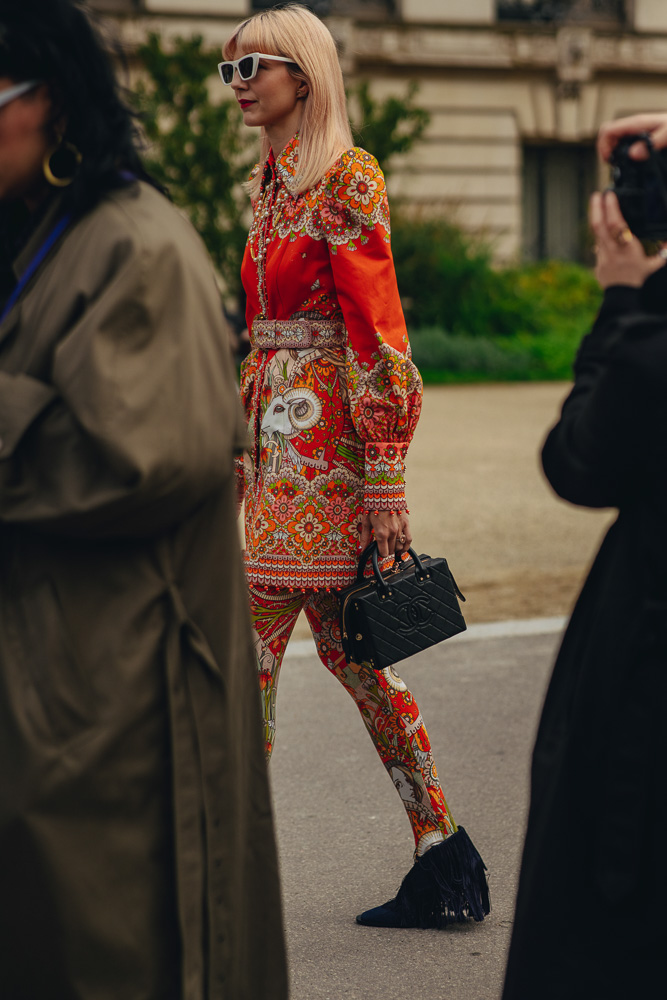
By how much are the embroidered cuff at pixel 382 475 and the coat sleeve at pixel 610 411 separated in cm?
116

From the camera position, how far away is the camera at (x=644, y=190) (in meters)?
1.82

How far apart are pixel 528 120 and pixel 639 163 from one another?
26506 millimetres

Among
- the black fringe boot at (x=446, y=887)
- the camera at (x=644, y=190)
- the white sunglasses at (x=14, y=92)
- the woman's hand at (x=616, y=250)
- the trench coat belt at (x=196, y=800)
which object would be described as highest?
the white sunglasses at (x=14, y=92)

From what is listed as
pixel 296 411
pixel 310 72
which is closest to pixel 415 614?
pixel 296 411

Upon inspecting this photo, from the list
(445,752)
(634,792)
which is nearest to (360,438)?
(634,792)

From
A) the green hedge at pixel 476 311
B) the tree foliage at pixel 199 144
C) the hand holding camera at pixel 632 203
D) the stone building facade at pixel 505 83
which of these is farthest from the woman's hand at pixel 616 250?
the stone building facade at pixel 505 83

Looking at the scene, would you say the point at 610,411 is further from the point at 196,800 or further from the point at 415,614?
the point at 415,614

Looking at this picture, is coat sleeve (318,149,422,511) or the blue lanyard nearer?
the blue lanyard

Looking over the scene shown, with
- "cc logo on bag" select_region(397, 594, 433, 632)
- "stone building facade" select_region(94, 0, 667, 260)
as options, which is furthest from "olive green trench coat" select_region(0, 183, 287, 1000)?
"stone building facade" select_region(94, 0, 667, 260)

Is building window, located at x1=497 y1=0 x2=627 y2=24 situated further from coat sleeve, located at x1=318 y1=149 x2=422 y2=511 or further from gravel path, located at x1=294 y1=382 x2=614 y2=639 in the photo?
coat sleeve, located at x1=318 y1=149 x2=422 y2=511

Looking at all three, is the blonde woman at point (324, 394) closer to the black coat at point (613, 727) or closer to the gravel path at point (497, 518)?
the black coat at point (613, 727)

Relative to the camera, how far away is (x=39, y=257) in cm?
192

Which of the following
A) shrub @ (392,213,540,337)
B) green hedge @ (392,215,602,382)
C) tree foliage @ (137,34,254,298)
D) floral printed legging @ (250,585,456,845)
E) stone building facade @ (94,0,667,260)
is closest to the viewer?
floral printed legging @ (250,585,456,845)

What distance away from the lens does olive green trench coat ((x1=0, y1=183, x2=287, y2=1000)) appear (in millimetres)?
1810
